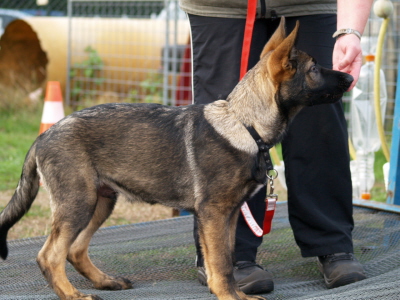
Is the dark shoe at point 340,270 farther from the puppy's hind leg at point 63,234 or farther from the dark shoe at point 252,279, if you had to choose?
the puppy's hind leg at point 63,234

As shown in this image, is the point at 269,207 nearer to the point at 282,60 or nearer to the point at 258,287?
the point at 258,287

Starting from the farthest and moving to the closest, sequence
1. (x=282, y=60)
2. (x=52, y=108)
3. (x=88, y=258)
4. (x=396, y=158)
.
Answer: (x=52, y=108), (x=396, y=158), (x=88, y=258), (x=282, y=60)

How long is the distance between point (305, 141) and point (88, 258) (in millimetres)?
1378

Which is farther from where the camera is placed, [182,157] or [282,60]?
[182,157]

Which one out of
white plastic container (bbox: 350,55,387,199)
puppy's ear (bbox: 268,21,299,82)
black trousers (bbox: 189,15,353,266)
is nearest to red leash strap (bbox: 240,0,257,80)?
black trousers (bbox: 189,15,353,266)

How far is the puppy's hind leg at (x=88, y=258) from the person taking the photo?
10.1 feet

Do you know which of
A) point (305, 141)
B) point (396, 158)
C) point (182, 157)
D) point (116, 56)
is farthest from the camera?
point (116, 56)

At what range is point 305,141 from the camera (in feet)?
10.6

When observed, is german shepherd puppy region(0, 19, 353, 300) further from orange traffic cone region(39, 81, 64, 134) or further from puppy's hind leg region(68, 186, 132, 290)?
orange traffic cone region(39, 81, 64, 134)

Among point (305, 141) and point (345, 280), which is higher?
point (305, 141)

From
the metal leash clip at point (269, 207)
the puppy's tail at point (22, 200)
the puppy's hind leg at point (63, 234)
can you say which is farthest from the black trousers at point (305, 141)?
the puppy's tail at point (22, 200)

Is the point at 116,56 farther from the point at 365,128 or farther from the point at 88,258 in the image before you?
the point at 88,258

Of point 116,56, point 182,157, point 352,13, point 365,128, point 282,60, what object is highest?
point 352,13

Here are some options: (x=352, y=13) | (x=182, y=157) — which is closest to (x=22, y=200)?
(x=182, y=157)
